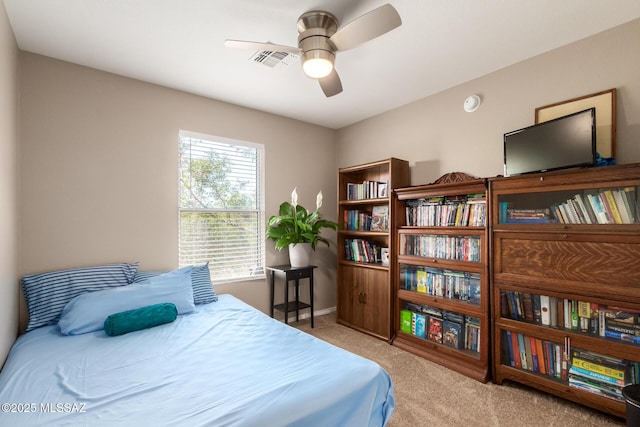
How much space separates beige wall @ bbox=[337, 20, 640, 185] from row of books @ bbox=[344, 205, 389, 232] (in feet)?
1.83

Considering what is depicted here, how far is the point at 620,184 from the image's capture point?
6.06 feet

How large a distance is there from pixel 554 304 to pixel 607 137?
1.26 meters

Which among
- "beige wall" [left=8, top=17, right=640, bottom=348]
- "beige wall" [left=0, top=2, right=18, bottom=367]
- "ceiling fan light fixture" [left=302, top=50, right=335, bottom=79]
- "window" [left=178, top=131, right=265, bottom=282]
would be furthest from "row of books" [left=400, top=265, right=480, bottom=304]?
"beige wall" [left=0, top=2, right=18, bottom=367]

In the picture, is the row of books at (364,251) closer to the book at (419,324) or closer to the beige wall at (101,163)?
the book at (419,324)

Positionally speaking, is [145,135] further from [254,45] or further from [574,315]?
[574,315]

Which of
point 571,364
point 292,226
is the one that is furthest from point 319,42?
point 571,364

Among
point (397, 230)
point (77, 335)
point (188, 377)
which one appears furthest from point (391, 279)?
point (77, 335)

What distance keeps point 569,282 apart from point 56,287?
3.76 m

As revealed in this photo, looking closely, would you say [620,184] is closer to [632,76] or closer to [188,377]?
[632,76]

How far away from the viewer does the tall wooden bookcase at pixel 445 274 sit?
2512mm

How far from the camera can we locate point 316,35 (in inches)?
74.0

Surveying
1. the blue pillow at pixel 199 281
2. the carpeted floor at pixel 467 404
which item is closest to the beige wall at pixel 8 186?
the blue pillow at pixel 199 281

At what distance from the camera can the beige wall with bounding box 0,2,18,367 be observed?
5.65 feet

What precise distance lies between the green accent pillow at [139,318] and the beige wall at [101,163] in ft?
2.60
